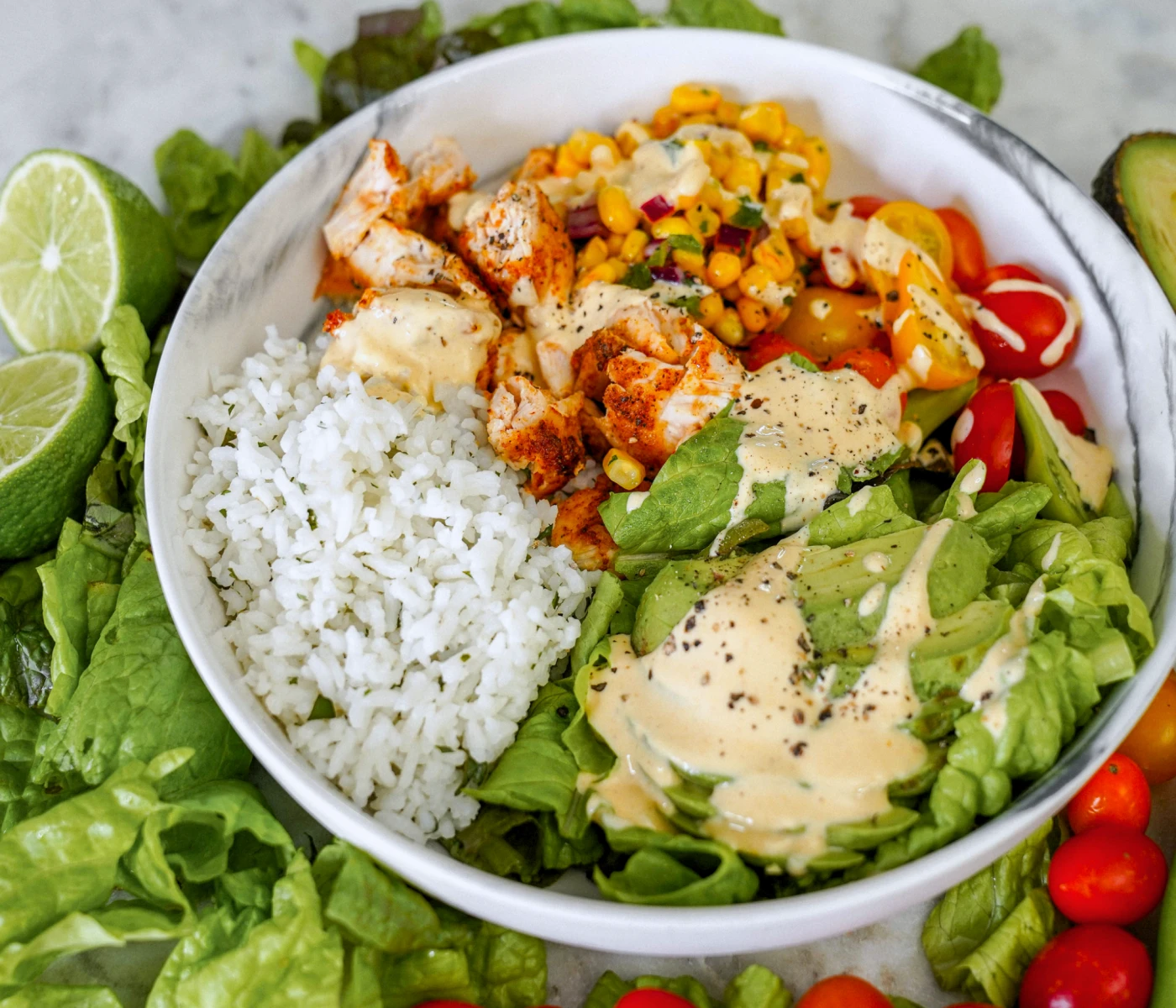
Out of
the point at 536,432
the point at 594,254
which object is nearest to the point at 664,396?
the point at 536,432

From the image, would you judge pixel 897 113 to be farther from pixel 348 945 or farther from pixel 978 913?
pixel 348 945

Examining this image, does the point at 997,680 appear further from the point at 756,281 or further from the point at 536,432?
the point at 756,281

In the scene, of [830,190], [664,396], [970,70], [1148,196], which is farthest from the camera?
[970,70]

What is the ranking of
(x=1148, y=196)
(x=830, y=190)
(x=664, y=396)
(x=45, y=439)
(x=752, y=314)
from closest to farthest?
(x=664, y=396) → (x=45, y=439) → (x=752, y=314) → (x=1148, y=196) → (x=830, y=190)

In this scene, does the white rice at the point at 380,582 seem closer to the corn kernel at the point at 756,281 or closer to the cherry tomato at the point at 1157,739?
the corn kernel at the point at 756,281

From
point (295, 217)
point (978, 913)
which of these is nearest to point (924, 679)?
point (978, 913)

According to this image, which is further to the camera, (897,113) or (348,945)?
(897,113)
